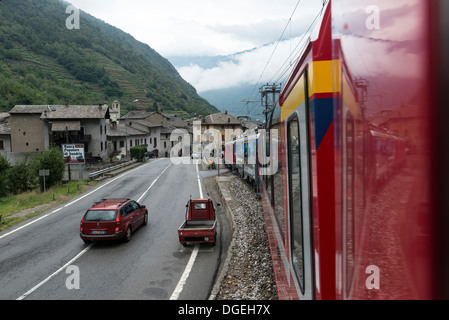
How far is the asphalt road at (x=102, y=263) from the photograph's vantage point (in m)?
8.77

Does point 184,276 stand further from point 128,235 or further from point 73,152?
point 73,152

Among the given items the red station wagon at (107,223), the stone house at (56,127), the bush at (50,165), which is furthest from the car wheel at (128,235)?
the stone house at (56,127)

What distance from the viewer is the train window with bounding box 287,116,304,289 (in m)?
3.30

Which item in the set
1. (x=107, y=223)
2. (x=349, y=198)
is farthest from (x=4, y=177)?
(x=349, y=198)

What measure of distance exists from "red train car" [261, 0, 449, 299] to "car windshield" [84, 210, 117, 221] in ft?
36.7

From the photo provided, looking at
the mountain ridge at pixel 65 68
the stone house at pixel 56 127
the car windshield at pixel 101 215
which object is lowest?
the car windshield at pixel 101 215

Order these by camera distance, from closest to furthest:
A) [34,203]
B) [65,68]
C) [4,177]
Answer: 1. [34,203]
2. [4,177]
3. [65,68]

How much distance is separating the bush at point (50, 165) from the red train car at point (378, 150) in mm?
29500

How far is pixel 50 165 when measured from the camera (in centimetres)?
2806

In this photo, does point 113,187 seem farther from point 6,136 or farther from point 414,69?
point 6,136

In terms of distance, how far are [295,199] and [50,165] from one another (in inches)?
1134

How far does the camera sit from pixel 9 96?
80500 mm

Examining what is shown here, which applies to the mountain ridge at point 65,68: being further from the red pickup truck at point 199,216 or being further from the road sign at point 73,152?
the red pickup truck at point 199,216

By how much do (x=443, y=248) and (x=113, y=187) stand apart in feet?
90.3
